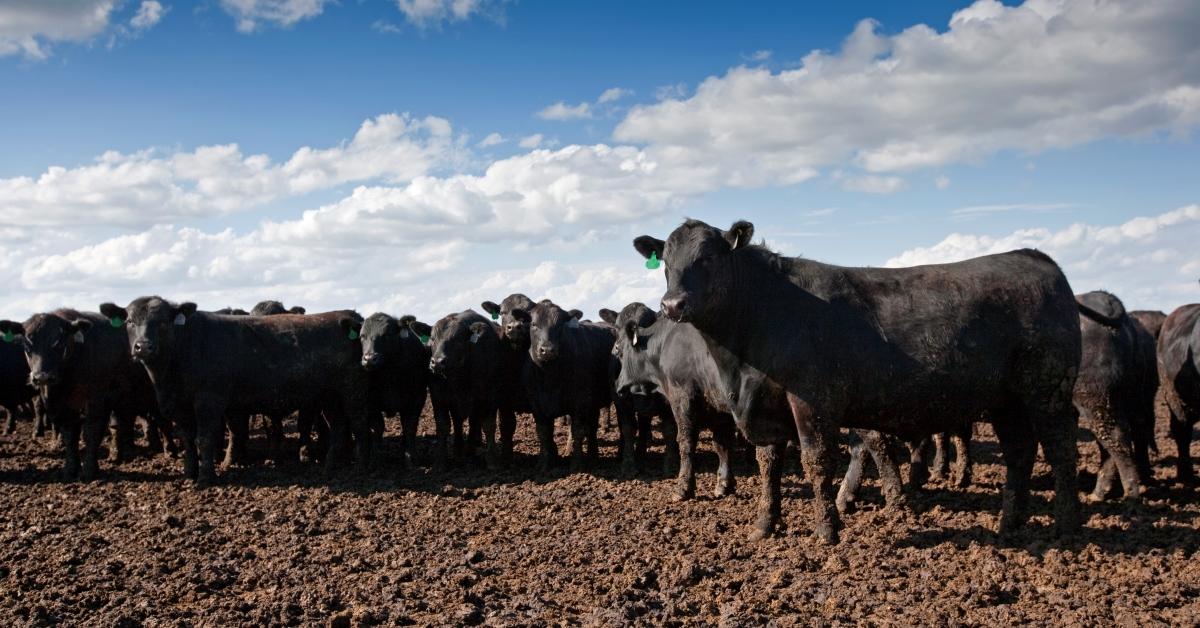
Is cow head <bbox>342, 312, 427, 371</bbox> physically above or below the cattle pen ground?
above

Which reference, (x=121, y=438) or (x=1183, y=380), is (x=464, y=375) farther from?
(x=1183, y=380)

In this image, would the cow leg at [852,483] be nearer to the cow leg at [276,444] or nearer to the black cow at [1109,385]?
the black cow at [1109,385]

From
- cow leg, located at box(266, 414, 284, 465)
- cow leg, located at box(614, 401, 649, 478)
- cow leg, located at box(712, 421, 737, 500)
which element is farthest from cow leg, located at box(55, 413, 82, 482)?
cow leg, located at box(712, 421, 737, 500)

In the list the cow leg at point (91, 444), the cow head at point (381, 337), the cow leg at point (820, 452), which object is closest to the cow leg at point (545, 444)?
the cow head at point (381, 337)

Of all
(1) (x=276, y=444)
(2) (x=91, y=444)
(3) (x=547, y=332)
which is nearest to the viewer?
(2) (x=91, y=444)

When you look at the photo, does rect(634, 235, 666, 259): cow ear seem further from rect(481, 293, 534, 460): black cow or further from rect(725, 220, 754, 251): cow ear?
rect(481, 293, 534, 460): black cow

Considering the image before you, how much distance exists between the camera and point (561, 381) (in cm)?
1377

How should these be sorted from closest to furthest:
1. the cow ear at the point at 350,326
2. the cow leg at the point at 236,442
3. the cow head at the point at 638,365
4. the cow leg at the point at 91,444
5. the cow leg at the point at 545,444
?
the cow head at the point at 638,365 < the cow leg at the point at 91,444 < the cow leg at the point at 545,444 < the cow leg at the point at 236,442 < the cow ear at the point at 350,326

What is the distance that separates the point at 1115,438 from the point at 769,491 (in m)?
3.89

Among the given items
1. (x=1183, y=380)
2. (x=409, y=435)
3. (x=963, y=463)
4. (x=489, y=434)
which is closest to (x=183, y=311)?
(x=409, y=435)

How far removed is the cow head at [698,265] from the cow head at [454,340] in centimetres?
616

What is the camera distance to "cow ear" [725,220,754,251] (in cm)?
810

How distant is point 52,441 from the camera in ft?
55.0

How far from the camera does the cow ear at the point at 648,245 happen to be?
8.41 metres
